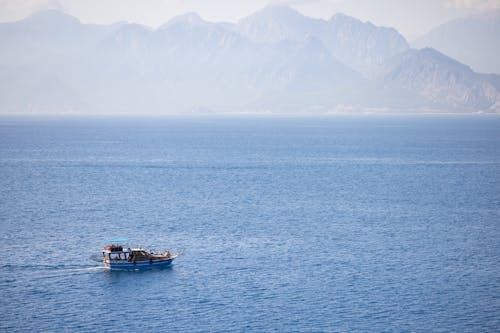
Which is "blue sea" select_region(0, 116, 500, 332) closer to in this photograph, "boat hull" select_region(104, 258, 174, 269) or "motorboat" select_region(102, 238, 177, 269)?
"boat hull" select_region(104, 258, 174, 269)

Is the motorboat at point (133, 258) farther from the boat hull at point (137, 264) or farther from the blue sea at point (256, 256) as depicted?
the blue sea at point (256, 256)

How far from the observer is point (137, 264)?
89062 millimetres

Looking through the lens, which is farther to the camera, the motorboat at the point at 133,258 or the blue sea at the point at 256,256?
the motorboat at the point at 133,258

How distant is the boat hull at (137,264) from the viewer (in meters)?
88.3

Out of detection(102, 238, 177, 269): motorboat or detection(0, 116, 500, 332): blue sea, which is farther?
detection(102, 238, 177, 269): motorboat

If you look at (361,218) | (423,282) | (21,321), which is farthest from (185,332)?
(361,218)

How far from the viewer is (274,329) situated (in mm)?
69125

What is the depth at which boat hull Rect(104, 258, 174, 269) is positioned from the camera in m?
88.3

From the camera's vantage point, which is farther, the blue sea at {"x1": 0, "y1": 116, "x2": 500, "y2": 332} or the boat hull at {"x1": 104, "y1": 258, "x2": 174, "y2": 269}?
the boat hull at {"x1": 104, "y1": 258, "x2": 174, "y2": 269}

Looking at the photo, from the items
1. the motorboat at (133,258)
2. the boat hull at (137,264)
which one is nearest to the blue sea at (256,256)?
the boat hull at (137,264)

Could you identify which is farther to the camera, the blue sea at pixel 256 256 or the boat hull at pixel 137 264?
the boat hull at pixel 137 264

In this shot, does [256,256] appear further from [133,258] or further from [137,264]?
[133,258]

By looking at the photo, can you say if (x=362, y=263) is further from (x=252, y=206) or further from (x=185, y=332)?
(x=252, y=206)

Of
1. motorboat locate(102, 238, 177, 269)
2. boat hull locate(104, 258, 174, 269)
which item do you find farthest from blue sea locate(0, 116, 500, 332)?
motorboat locate(102, 238, 177, 269)
